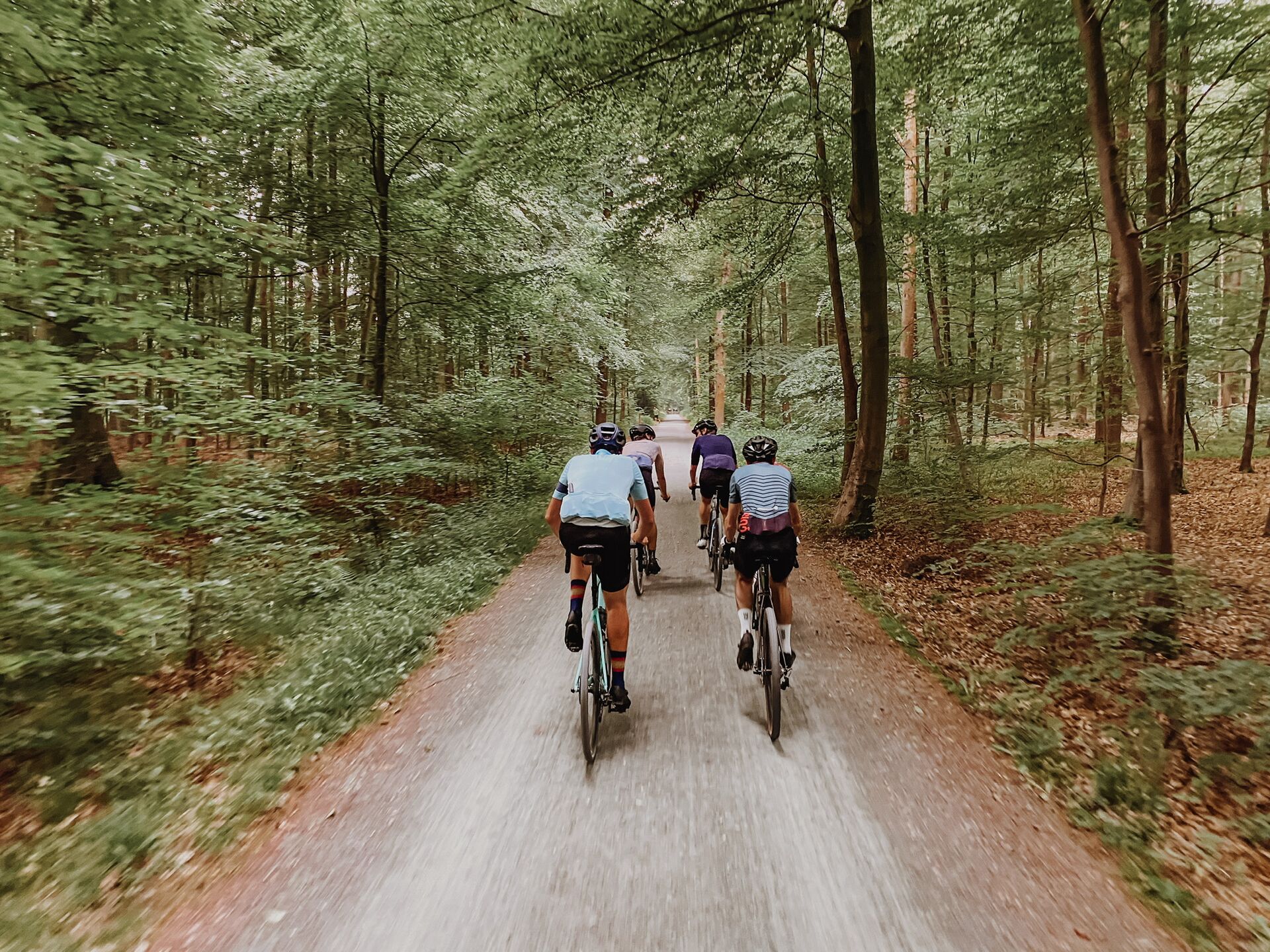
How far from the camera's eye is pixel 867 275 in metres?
9.26

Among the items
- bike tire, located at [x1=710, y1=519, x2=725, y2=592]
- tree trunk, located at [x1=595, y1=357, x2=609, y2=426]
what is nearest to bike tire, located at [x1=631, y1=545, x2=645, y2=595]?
bike tire, located at [x1=710, y1=519, x2=725, y2=592]

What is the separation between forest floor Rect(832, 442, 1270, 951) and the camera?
293 centimetres

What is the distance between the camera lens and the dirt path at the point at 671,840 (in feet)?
8.75

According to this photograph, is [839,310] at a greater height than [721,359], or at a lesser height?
lesser

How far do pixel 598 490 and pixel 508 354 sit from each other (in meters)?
10.8

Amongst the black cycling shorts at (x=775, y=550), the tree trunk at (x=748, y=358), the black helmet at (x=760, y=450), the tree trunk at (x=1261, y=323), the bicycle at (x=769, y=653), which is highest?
the tree trunk at (x=748, y=358)

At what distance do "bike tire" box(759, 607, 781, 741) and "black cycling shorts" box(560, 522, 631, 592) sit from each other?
3.90 feet

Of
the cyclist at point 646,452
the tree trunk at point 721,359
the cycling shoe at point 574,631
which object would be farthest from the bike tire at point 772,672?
the tree trunk at point 721,359

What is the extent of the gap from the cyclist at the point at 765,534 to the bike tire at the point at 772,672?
0.17 meters

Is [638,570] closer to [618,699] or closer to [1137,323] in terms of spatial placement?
[618,699]

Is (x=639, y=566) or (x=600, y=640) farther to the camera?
(x=639, y=566)

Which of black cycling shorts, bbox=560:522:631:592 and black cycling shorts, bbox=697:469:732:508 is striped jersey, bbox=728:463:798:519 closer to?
black cycling shorts, bbox=560:522:631:592

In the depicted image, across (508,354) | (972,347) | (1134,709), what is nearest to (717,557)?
(1134,709)

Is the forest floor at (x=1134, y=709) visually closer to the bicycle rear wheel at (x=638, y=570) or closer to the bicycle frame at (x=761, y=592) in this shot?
the bicycle frame at (x=761, y=592)
